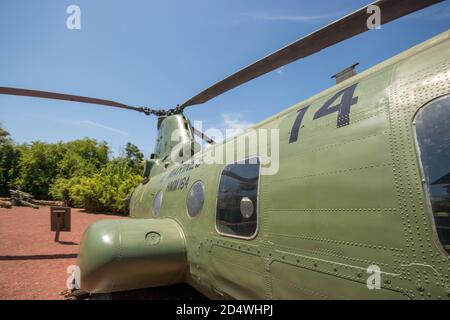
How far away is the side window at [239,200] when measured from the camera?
121 inches

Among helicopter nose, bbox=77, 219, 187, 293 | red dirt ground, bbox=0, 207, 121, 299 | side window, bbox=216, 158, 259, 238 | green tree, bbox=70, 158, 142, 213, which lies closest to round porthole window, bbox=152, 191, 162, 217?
helicopter nose, bbox=77, 219, 187, 293

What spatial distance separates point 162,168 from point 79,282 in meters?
4.18

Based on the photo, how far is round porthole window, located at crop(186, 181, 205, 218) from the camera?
4171 mm

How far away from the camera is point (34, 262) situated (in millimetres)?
7586

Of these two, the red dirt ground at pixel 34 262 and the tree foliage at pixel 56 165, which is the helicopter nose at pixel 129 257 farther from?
the tree foliage at pixel 56 165

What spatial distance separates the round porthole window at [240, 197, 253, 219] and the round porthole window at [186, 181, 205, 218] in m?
1.01

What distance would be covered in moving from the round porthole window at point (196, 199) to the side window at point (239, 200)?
0.53m

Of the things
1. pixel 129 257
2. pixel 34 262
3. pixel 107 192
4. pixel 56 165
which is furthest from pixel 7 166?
pixel 129 257

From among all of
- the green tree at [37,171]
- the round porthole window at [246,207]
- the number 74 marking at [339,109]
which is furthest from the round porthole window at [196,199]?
the green tree at [37,171]

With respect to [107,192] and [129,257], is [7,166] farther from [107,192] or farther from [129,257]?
[129,257]

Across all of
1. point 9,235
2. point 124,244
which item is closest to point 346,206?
point 124,244

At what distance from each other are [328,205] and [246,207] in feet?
3.62

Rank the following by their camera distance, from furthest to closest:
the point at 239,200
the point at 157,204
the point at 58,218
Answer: the point at 58,218
the point at 157,204
the point at 239,200

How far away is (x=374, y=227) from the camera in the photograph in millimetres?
1930
